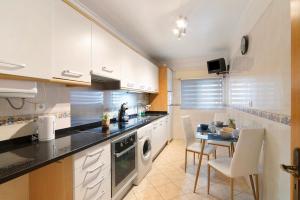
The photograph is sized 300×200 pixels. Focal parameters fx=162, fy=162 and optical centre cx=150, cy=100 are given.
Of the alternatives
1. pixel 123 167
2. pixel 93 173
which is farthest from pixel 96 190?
pixel 123 167

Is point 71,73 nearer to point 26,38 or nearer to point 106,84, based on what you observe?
point 26,38

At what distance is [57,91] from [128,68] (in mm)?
1143

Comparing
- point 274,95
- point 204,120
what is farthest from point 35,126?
point 204,120

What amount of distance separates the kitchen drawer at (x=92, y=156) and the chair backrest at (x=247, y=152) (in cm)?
126

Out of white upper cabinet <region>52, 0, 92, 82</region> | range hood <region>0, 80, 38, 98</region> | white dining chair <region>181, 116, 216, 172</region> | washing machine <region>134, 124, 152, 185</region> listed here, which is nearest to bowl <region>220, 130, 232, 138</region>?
white dining chair <region>181, 116, 216, 172</region>

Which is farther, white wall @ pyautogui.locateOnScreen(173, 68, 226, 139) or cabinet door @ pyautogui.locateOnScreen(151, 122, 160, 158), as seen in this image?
white wall @ pyautogui.locateOnScreen(173, 68, 226, 139)

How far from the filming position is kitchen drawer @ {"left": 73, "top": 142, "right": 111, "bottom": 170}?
124 cm

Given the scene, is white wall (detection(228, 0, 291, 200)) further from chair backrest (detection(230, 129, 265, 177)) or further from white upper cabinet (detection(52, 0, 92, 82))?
white upper cabinet (detection(52, 0, 92, 82))

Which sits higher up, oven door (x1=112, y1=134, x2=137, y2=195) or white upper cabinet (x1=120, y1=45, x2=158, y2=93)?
white upper cabinet (x1=120, y1=45, x2=158, y2=93)

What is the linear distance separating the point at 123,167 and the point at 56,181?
0.80m

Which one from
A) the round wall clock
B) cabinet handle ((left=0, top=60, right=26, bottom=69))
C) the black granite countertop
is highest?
the round wall clock

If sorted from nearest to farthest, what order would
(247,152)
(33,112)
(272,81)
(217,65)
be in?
(272,81), (33,112), (247,152), (217,65)

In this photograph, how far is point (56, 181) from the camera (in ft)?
3.95

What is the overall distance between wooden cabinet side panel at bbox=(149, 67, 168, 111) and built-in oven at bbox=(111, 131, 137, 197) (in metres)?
2.11
